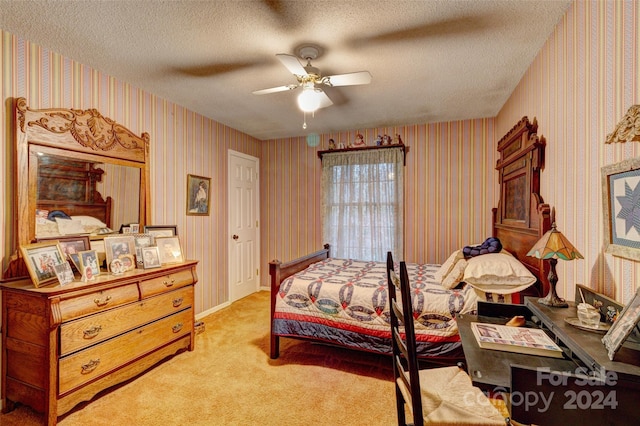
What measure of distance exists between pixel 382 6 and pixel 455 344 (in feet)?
7.82

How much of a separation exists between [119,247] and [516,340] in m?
2.84

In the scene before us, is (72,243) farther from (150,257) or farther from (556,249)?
(556,249)

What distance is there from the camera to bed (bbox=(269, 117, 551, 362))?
235cm

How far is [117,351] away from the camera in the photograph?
2.30 m

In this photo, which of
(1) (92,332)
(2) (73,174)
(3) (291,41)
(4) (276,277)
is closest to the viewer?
(1) (92,332)

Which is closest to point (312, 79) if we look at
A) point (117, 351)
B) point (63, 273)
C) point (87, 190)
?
point (87, 190)

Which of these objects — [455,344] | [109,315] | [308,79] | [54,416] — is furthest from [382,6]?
[54,416]

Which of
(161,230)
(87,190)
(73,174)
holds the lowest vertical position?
(161,230)

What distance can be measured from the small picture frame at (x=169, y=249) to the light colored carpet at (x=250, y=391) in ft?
2.95

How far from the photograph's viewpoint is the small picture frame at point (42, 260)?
2.02 meters

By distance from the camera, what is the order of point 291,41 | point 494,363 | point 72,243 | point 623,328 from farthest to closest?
point 72,243
point 291,41
point 494,363
point 623,328

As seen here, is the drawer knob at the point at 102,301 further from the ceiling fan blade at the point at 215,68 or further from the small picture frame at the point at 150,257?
the ceiling fan blade at the point at 215,68

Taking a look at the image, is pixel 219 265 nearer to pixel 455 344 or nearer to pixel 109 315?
pixel 109 315

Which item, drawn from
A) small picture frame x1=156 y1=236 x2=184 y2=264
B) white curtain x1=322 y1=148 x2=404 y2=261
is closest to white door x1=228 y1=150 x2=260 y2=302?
white curtain x1=322 y1=148 x2=404 y2=261
